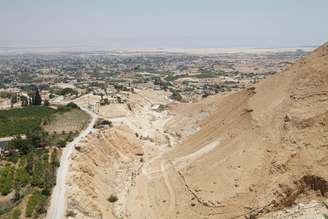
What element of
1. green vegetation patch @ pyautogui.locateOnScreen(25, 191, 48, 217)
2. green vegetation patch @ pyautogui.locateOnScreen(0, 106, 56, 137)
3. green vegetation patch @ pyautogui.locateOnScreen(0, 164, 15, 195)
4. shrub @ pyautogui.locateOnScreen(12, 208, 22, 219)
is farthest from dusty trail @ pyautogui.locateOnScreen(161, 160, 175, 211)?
green vegetation patch @ pyautogui.locateOnScreen(0, 106, 56, 137)

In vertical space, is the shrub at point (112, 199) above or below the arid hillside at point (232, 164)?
below

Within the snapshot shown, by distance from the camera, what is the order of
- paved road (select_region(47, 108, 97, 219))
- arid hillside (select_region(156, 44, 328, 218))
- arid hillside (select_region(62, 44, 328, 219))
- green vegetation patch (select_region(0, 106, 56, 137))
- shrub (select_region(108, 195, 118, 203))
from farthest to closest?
green vegetation patch (select_region(0, 106, 56, 137))
shrub (select_region(108, 195, 118, 203))
arid hillside (select_region(62, 44, 328, 219))
arid hillside (select_region(156, 44, 328, 218))
paved road (select_region(47, 108, 97, 219))

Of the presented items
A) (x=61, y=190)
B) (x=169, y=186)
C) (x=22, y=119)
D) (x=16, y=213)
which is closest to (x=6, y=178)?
(x=61, y=190)

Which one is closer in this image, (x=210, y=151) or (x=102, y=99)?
(x=210, y=151)

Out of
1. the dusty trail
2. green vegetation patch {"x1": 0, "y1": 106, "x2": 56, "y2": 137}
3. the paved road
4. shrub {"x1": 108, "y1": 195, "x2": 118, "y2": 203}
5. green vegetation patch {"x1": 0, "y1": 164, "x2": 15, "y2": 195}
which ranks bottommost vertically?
shrub {"x1": 108, "y1": 195, "x2": 118, "y2": 203}

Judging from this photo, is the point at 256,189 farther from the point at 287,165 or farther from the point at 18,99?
the point at 18,99

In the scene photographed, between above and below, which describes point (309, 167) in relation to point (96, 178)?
above

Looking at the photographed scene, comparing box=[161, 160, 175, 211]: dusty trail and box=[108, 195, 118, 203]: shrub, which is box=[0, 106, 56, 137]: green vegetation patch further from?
box=[108, 195, 118, 203]: shrub

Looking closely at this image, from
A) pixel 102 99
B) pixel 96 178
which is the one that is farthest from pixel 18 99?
pixel 96 178

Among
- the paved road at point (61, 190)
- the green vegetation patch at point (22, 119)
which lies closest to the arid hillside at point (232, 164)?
the paved road at point (61, 190)

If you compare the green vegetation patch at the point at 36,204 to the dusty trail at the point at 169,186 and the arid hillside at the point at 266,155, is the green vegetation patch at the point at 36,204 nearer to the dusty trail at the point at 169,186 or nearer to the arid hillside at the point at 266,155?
the dusty trail at the point at 169,186

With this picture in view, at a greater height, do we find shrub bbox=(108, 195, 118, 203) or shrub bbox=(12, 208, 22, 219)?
shrub bbox=(12, 208, 22, 219)
